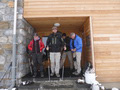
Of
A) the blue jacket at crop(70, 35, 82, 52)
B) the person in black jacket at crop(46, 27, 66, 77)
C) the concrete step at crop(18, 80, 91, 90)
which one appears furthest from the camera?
the blue jacket at crop(70, 35, 82, 52)

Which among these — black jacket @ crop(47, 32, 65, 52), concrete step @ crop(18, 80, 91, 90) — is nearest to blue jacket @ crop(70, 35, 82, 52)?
black jacket @ crop(47, 32, 65, 52)

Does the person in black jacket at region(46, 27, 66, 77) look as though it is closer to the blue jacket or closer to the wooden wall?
the blue jacket

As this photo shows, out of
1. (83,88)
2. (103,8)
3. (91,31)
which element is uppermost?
(103,8)

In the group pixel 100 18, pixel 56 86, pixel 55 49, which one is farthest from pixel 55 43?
pixel 100 18

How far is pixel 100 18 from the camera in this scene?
14.0 feet

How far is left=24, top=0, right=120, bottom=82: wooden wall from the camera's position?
13.5ft

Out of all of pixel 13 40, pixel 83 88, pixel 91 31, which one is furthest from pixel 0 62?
pixel 91 31

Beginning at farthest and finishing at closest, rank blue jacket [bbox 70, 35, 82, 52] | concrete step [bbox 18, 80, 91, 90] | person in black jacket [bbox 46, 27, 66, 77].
Answer: blue jacket [bbox 70, 35, 82, 52], person in black jacket [bbox 46, 27, 66, 77], concrete step [bbox 18, 80, 91, 90]

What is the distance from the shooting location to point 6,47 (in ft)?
13.3

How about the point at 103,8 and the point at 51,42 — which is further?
the point at 103,8

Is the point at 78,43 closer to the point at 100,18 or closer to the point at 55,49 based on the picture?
the point at 55,49

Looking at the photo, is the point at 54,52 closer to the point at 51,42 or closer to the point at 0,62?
the point at 51,42

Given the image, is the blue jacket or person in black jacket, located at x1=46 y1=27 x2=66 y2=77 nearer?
person in black jacket, located at x1=46 y1=27 x2=66 y2=77

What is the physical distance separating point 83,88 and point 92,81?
48 centimetres
